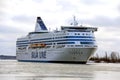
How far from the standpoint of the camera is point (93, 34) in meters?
128

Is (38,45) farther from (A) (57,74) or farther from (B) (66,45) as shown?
(A) (57,74)

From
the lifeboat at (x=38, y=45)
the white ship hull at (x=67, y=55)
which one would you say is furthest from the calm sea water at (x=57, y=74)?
the lifeboat at (x=38, y=45)

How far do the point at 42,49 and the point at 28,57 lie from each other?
14647 millimetres

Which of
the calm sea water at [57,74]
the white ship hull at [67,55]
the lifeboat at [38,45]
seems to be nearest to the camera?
the calm sea water at [57,74]

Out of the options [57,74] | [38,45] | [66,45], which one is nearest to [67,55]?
[66,45]

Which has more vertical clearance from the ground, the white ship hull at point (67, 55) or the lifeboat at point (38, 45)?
the lifeboat at point (38, 45)

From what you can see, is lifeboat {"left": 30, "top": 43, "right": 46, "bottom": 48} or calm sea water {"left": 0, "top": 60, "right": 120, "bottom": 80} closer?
calm sea water {"left": 0, "top": 60, "right": 120, "bottom": 80}

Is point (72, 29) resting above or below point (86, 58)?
above

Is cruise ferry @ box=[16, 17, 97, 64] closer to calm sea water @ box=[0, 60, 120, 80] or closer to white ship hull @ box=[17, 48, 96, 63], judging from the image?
white ship hull @ box=[17, 48, 96, 63]

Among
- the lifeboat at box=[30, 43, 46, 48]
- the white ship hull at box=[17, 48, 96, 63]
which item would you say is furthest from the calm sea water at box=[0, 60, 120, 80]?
the lifeboat at box=[30, 43, 46, 48]

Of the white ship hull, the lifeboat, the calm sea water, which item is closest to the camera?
the calm sea water

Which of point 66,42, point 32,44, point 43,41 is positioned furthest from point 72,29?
point 32,44

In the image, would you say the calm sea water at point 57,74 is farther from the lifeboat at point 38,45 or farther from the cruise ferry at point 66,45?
the lifeboat at point 38,45

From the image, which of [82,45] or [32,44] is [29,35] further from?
[82,45]
